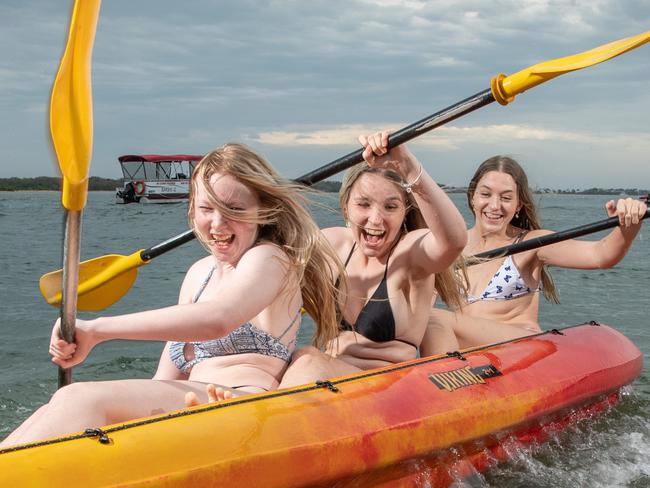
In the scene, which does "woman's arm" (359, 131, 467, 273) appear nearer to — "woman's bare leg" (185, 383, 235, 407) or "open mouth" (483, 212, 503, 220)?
"woman's bare leg" (185, 383, 235, 407)

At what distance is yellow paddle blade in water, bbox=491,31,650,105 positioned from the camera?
3.80 metres

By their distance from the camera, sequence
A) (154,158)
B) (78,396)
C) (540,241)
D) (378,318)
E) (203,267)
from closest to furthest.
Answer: (78,396) < (203,267) < (378,318) < (540,241) < (154,158)

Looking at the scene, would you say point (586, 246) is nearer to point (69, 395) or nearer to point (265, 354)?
point (265, 354)

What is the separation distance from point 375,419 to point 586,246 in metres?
2.29

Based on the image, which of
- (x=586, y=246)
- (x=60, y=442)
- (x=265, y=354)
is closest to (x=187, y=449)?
(x=60, y=442)

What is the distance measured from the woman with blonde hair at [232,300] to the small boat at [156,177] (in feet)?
102

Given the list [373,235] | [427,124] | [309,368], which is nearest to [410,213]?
[373,235]

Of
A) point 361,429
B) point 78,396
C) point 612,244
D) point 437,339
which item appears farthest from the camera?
point 612,244

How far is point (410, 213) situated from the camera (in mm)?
3812

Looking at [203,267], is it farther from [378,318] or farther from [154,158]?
[154,158]

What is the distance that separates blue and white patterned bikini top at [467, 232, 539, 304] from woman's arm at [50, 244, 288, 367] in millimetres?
2454

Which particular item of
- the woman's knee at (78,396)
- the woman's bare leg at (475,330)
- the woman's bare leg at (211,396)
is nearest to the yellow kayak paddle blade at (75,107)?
the woman's knee at (78,396)

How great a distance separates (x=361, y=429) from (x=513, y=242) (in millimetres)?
2364

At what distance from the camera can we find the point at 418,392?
3.35 meters
